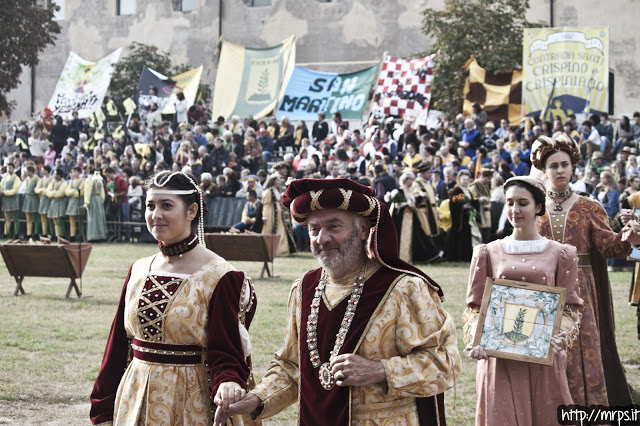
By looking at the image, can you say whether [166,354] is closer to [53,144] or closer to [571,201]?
[571,201]

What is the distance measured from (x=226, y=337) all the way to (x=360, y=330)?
749 millimetres

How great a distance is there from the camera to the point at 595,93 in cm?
1964

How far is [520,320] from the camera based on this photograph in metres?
4.64

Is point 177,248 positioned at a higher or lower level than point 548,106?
lower

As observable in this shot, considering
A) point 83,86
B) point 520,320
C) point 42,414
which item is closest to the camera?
point 520,320

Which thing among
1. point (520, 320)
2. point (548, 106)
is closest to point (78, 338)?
point (520, 320)

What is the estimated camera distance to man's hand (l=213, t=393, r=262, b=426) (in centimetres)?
334

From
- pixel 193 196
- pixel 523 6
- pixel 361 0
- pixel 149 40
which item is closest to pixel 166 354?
pixel 193 196

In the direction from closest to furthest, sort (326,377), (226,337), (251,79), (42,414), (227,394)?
(326,377), (227,394), (226,337), (42,414), (251,79)

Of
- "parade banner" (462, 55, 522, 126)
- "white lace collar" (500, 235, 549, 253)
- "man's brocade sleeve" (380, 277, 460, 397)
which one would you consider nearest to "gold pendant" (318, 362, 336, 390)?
"man's brocade sleeve" (380, 277, 460, 397)

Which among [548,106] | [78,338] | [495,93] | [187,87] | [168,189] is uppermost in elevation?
[187,87]

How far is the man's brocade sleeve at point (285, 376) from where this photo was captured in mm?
3418

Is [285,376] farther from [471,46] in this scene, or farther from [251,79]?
[251,79]

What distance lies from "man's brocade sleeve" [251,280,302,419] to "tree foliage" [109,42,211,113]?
2789cm
